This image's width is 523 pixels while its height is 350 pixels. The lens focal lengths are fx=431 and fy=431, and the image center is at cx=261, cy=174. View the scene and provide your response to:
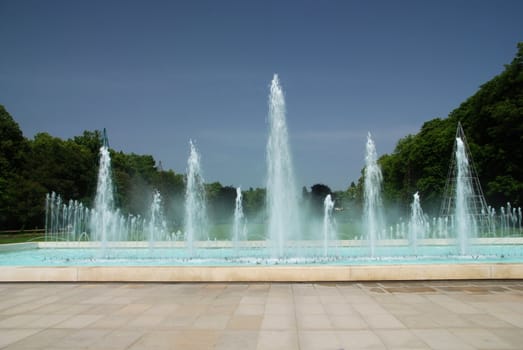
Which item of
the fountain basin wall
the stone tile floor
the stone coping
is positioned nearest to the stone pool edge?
the fountain basin wall

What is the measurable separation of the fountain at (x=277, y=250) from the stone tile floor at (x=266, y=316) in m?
0.40

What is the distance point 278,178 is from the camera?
60.1ft

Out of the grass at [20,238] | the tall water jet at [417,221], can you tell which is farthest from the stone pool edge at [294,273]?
the grass at [20,238]

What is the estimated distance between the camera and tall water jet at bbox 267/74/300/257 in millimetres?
17750

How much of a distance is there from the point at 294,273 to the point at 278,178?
8449 millimetres

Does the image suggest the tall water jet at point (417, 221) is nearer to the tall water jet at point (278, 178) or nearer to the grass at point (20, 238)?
the tall water jet at point (278, 178)

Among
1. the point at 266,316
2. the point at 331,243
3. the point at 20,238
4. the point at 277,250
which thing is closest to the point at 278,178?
the point at 277,250

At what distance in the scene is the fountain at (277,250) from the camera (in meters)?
10.2

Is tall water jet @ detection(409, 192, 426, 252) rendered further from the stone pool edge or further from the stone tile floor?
the stone tile floor

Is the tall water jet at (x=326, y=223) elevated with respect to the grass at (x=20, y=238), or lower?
elevated

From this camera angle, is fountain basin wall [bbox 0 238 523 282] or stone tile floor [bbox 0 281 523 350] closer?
stone tile floor [bbox 0 281 523 350]

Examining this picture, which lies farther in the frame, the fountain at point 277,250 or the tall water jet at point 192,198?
the tall water jet at point 192,198

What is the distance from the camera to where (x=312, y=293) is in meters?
8.95

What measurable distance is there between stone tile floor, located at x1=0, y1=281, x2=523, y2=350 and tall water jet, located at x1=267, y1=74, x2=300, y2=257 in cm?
773
